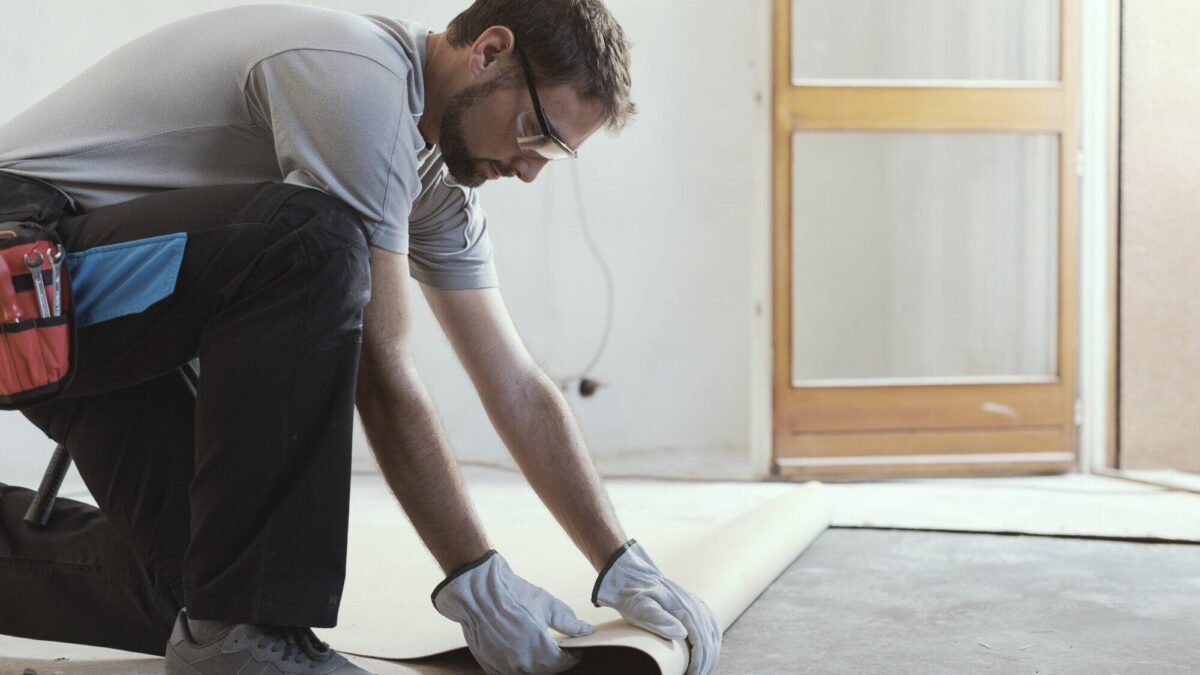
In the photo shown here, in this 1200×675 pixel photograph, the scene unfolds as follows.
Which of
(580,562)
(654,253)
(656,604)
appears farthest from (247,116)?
(654,253)

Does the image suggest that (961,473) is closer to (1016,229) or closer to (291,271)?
(1016,229)

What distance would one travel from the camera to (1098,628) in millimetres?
1671

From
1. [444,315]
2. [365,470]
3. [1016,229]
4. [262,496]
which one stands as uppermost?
[1016,229]

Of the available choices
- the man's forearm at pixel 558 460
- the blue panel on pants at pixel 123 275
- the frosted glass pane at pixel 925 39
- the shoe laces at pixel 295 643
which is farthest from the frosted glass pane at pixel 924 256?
the blue panel on pants at pixel 123 275

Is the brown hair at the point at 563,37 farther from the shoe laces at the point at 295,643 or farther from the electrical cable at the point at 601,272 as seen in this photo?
the electrical cable at the point at 601,272

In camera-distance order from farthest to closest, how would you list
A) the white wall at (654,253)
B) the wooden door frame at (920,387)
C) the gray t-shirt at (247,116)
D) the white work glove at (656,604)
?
the white wall at (654,253)
the wooden door frame at (920,387)
the white work glove at (656,604)
the gray t-shirt at (247,116)

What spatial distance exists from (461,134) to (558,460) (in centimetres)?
44

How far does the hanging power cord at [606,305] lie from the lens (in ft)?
13.1

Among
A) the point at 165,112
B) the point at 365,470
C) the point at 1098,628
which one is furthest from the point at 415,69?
the point at 365,470

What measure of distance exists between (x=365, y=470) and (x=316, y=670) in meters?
2.50

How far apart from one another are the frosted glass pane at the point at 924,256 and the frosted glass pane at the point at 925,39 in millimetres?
192

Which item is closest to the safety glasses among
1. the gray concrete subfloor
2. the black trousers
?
the black trousers

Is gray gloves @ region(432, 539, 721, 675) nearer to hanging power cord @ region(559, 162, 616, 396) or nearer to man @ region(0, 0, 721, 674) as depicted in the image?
man @ region(0, 0, 721, 674)

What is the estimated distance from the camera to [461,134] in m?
1.46
